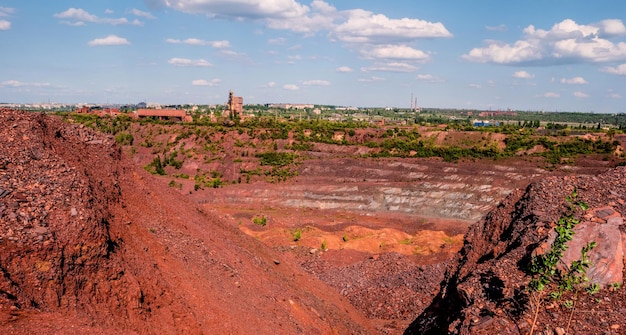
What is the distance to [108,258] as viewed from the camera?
979 cm

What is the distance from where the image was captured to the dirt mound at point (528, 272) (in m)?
8.88

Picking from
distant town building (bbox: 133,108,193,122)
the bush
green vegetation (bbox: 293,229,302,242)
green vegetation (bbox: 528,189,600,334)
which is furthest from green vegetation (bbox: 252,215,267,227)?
distant town building (bbox: 133,108,193,122)

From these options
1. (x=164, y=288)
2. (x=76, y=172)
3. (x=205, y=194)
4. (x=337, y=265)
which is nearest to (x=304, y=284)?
(x=337, y=265)

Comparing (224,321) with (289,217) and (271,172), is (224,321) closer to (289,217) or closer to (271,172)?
(289,217)

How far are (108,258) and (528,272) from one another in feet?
31.5

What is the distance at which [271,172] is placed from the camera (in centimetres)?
5419

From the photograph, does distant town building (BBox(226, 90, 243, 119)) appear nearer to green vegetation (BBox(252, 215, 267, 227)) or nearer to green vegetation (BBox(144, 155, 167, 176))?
green vegetation (BBox(144, 155, 167, 176))

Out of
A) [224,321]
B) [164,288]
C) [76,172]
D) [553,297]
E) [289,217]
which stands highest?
[76,172]

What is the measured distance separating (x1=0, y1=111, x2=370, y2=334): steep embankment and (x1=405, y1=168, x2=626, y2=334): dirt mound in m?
4.92

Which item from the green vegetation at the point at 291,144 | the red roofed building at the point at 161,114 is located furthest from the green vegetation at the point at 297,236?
the red roofed building at the point at 161,114

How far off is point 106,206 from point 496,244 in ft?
37.5

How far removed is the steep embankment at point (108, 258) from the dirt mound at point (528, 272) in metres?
4.92

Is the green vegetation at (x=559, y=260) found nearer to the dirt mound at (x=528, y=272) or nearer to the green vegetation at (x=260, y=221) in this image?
the dirt mound at (x=528, y=272)

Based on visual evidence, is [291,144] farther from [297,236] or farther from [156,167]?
[297,236]
